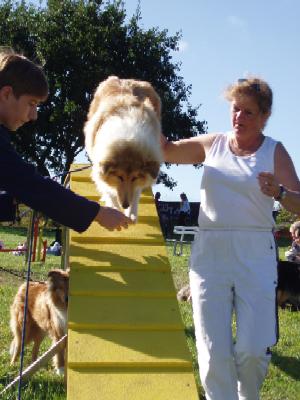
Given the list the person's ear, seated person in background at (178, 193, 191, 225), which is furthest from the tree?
the person's ear

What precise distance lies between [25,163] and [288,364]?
4.23m

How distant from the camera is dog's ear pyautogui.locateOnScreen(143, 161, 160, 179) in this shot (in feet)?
17.0

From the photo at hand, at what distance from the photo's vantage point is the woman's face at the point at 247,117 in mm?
3604

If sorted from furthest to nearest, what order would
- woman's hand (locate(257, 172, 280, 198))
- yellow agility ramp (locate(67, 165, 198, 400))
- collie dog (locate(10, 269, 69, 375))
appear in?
collie dog (locate(10, 269, 69, 375)), yellow agility ramp (locate(67, 165, 198, 400)), woman's hand (locate(257, 172, 280, 198))

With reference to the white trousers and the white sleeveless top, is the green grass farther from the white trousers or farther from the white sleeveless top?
the white sleeveless top

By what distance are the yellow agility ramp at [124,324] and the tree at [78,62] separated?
22.8 m

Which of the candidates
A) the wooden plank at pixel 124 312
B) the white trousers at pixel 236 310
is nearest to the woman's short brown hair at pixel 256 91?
the white trousers at pixel 236 310

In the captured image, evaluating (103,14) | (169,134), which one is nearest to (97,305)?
(169,134)

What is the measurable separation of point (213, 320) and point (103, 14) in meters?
27.8

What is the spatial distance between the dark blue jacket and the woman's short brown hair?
4.04 ft

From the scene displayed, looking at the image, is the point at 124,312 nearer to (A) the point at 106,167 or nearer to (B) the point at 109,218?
(B) the point at 109,218

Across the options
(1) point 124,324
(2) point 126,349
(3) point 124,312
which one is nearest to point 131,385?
(2) point 126,349

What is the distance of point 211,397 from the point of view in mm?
3461

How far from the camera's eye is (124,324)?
400cm
